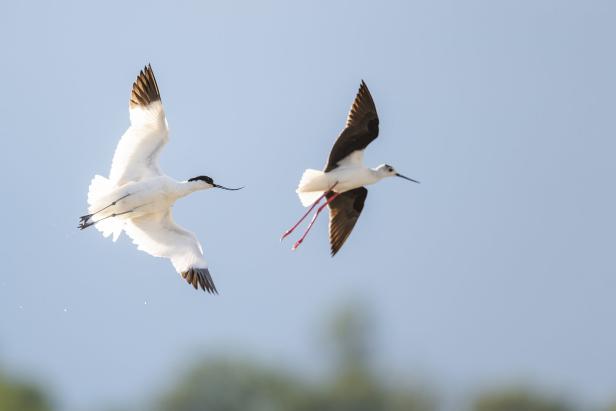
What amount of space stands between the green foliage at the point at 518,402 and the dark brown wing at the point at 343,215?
1485 centimetres

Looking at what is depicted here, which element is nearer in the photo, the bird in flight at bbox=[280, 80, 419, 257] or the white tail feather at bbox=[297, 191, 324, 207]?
the bird in flight at bbox=[280, 80, 419, 257]

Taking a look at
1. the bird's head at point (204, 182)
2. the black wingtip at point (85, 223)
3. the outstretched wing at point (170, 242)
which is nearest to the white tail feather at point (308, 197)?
the bird's head at point (204, 182)

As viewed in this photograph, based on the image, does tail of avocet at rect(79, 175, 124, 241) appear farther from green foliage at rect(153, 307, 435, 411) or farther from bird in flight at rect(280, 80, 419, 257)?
green foliage at rect(153, 307, 435, 411)

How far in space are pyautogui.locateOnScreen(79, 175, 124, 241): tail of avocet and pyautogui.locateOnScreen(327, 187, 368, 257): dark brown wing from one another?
2.40 metres

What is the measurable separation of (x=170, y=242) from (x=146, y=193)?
72cm

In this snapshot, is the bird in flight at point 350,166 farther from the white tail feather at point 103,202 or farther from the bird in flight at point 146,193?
the white tail feather at point 103,202

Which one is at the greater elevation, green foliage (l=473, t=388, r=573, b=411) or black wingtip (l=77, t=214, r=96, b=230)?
black wingtip (l=77, t=214, r=96, b=230)

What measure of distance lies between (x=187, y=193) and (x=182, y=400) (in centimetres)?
1511

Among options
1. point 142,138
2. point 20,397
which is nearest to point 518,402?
point 20,397

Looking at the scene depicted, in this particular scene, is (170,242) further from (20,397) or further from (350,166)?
(20,397)

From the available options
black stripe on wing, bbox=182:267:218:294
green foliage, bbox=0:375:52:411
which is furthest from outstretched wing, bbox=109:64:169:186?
green foliage, bbox=0:375:52:411

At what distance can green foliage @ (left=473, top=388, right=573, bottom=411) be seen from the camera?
28.4 m

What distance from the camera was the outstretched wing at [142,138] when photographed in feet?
41.2

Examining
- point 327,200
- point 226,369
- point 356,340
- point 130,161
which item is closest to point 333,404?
point 356,340
